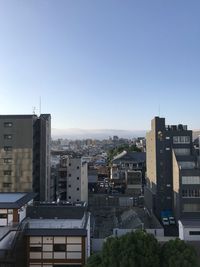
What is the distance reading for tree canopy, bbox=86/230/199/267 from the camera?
62.3 feet

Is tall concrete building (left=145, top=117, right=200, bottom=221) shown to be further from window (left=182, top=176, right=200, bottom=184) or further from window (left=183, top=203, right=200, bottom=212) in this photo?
window (left=183, top=203, right=200, bottom=212)

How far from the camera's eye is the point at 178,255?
62.5ft

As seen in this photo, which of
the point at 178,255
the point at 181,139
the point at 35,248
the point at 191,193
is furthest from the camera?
the point at 181,139

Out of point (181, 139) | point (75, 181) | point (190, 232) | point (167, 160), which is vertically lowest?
point (190, 232)

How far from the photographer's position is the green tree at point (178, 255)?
18.8 meters

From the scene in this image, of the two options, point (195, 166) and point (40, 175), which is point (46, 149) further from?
point (195, 166)

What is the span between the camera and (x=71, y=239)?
23000mm

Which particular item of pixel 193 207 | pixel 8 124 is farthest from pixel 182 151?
pixel 8 124

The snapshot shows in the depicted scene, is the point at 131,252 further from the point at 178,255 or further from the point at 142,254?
the point at 178,255

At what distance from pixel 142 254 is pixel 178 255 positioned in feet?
5.99

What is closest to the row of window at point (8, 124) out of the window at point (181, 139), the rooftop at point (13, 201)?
the rooftop at point (13, 201)

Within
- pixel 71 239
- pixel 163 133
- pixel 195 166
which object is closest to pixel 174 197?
pixel 195 166

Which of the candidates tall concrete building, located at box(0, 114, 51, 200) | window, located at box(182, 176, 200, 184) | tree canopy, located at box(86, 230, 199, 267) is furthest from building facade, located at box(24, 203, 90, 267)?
window, located at box(182, 176, 200, 184)

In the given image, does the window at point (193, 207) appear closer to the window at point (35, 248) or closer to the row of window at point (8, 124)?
Result: the window at point (35, 248)
